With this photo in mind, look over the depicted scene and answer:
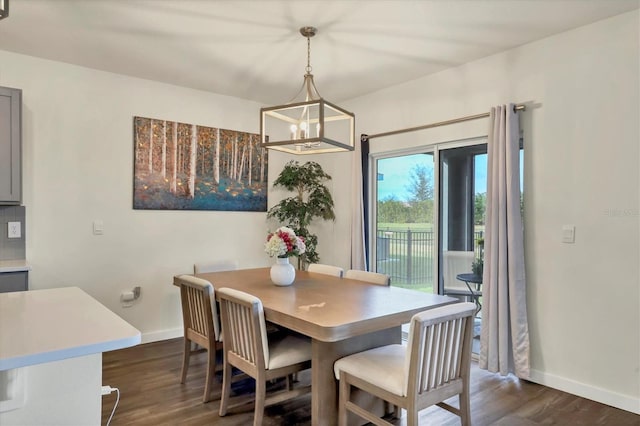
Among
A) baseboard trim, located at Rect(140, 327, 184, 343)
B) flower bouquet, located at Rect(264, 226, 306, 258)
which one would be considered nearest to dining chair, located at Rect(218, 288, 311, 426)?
flower bouquet, located at Rect(264, 226, 306, 258)

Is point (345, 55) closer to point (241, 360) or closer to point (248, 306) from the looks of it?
point (248, 306)

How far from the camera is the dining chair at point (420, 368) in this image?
6.15ft

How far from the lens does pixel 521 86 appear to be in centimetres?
331

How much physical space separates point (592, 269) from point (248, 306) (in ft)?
7.97

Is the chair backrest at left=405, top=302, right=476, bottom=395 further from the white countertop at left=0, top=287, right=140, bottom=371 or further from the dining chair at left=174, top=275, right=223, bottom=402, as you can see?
the dining chair at left=174, top=275, right=223, bottom=402

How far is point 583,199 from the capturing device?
296cm

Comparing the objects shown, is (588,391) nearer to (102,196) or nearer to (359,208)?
(359,208)

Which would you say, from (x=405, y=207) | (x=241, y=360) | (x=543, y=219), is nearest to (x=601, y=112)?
(x=543, y=219)

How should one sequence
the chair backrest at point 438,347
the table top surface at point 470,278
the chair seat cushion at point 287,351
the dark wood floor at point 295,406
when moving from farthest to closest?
the table top surface at point 470,278
the dark wood floor at point 295,406
the chair seat cushion at point 287,351
the chair backrest at point 438,347

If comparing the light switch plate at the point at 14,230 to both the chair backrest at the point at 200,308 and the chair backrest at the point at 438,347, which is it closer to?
the chair backrest at the point at 200,308

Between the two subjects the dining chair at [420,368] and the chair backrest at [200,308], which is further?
the chair backrest at [200,308]

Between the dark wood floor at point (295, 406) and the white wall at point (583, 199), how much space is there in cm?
22

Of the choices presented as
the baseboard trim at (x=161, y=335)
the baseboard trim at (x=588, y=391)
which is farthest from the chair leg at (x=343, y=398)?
the baseboard trim at (x=161, y=335)

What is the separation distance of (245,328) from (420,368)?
3.31 feet
